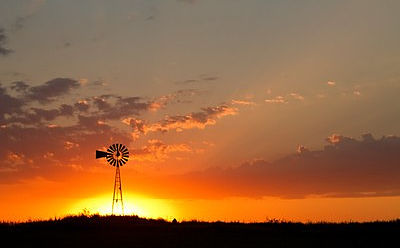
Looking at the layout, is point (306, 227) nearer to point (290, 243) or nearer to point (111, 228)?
point (290, 243)

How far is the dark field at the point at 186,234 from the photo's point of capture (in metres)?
35.3

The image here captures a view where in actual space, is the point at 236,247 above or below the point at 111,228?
below

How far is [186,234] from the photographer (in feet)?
129

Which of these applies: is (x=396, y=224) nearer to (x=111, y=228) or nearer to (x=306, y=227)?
(x=306, y=227)

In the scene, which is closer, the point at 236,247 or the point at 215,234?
the point at 236,247

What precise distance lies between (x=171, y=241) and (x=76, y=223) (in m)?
13.6

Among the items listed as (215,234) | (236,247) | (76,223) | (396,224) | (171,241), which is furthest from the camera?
(76,223)

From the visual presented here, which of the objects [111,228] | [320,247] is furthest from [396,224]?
[111,228]

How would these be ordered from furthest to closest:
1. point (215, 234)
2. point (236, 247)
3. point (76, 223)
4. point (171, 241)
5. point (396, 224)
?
point (76, 223), point (396, 224), point (215, 234), point (171, 241), point (236, 247)

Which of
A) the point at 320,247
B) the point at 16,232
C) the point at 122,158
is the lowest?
the point at 320,247

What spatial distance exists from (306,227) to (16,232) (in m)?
23.8

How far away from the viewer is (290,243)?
35.1 metres

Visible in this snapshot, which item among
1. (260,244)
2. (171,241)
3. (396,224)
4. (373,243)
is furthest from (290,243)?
(396,224)

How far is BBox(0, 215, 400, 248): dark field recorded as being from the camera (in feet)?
116
